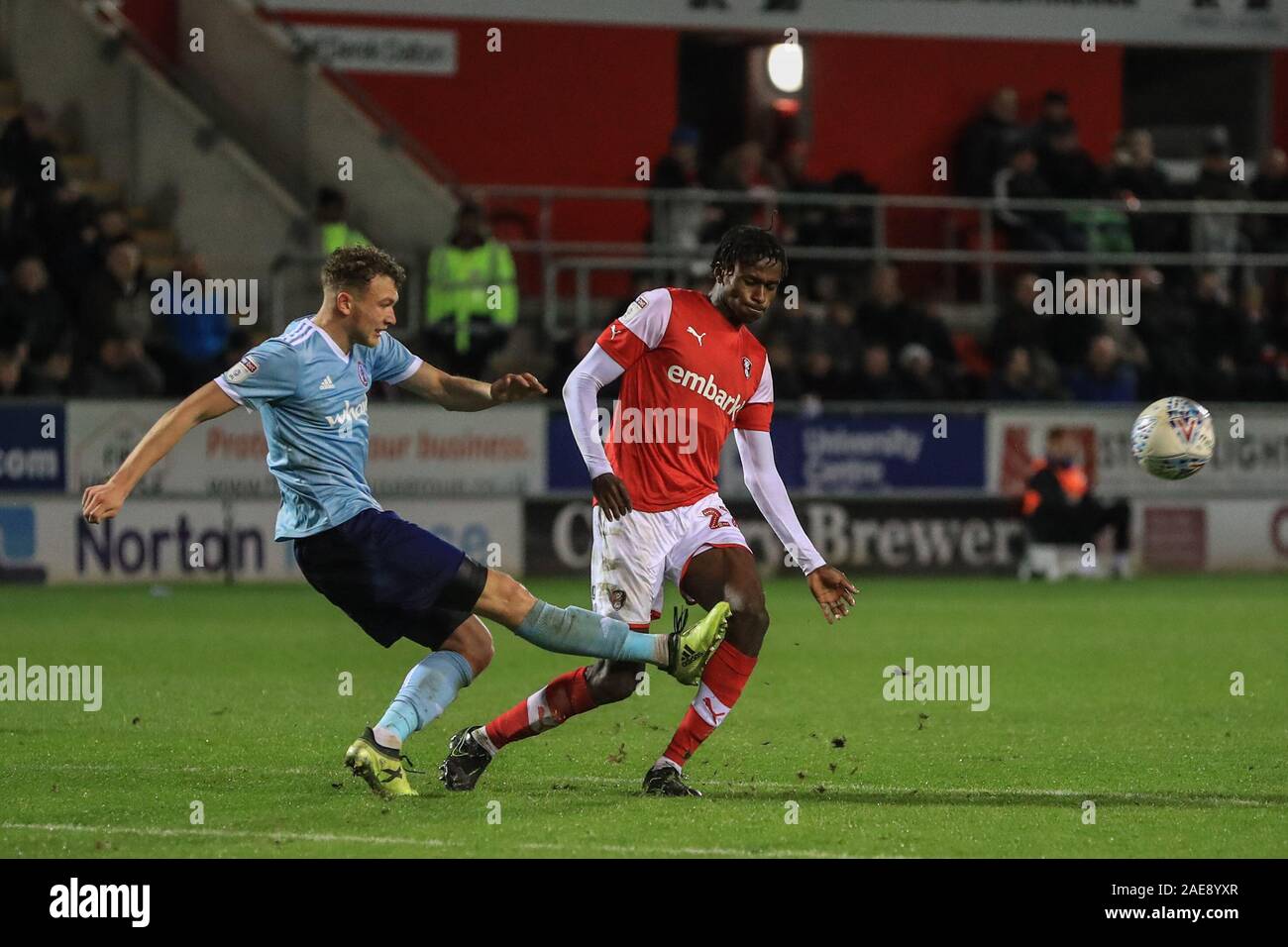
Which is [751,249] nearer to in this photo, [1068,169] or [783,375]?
[783,375]

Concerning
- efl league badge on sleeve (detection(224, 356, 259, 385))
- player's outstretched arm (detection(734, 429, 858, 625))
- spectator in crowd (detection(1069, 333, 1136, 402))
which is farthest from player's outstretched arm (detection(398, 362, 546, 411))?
spectator in crowd (detection(1069, 333, 1136, 402))

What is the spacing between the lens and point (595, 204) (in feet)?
82.2

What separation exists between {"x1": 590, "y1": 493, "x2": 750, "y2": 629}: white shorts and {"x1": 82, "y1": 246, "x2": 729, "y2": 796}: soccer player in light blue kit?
1.21 ft

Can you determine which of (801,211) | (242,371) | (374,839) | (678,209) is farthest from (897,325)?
(374,839)

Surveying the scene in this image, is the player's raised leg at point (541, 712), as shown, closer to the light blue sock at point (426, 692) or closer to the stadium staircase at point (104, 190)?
the light blue sock at point (426, 692)

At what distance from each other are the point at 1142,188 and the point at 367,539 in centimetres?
1773

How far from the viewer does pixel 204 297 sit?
61.9 feet

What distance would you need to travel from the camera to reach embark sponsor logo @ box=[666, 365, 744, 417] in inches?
321

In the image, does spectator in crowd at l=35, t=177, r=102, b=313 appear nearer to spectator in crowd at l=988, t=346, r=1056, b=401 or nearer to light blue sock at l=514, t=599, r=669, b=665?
spectator in crowd at l=988, t=346, r=1056, b=401

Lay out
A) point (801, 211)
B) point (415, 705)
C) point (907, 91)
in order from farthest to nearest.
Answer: point (907, 91)
point (801, 211)
point (415, 705)

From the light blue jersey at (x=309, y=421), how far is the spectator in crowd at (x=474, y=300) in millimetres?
11665

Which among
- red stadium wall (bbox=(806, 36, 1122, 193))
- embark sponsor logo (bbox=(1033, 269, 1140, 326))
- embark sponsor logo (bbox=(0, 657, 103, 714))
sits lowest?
embark sponsor logo (bbox=(0, 657, 103, 714))

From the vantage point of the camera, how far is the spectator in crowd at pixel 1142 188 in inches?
916
